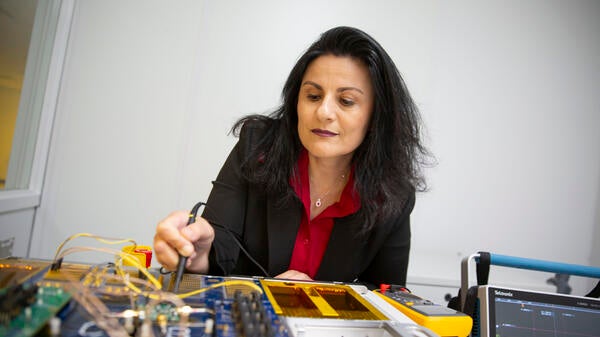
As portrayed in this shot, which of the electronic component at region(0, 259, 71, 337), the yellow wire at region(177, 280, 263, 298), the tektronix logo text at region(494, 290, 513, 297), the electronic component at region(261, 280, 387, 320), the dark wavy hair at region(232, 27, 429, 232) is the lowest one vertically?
the electronic component at region(261, 280, 387, 320)

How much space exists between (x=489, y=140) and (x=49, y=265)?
2166 millimetres

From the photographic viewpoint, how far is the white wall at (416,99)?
1.87 meters

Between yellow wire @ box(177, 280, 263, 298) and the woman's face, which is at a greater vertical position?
the woman's face

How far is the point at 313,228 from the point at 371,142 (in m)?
0.34

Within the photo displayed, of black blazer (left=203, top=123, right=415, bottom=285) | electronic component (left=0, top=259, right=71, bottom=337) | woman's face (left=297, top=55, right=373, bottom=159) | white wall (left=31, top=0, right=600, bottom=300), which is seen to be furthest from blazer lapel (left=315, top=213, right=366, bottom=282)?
white wall (left=31, top=0, right=600, bottom=300)

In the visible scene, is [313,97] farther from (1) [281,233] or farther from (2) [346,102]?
(1) [281,233]

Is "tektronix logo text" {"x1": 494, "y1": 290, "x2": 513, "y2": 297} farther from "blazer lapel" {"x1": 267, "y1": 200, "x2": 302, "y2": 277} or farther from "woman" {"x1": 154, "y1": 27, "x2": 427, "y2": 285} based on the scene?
"blazer lapel" {"x1": 267, "y1": 200, "x2": 302, "y2": 277}

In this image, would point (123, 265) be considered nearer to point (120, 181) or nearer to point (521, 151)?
point (120, 181)

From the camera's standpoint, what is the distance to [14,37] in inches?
60.3

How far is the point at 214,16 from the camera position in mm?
1922

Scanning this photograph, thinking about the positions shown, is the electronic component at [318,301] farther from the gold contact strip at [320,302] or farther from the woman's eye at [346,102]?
the woman's eye at [346,102]

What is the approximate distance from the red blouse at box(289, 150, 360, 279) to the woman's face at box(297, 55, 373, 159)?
14 centimetres

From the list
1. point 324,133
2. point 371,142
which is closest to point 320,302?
point 324,133

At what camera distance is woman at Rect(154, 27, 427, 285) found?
1096 mm
